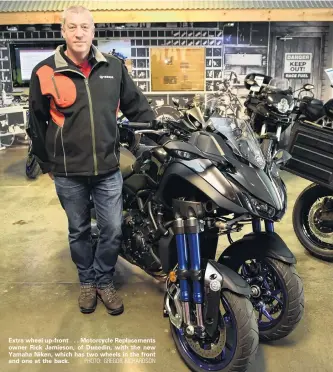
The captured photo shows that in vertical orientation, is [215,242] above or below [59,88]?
below

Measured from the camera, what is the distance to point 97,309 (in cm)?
265

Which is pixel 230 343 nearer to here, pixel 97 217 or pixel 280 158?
pixel 280 158

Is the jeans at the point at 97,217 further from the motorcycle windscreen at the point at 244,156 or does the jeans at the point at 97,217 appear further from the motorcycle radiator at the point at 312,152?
the motorcycle radiator at the point at 312,152

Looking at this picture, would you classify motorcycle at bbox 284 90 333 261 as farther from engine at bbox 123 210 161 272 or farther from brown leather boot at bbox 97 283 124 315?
brown leather boot at bbox 97 283 124 315

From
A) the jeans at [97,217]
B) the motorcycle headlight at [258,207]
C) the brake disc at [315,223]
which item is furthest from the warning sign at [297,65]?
the motorcycle headlight at [258,207]

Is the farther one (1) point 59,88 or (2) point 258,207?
(1) point 59,88

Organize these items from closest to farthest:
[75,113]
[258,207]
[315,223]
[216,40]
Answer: [258,207] < [75,113] < [315,223] < [216,40]

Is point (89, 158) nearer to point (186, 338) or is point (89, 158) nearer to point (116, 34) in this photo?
point (186, 338)

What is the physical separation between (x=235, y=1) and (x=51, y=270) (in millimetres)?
5558

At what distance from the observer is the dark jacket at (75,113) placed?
7.28 feet

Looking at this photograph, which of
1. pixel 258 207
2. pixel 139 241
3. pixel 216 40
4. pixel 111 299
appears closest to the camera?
pixel 258 207

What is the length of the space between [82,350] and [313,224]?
194 cm

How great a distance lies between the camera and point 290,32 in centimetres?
778

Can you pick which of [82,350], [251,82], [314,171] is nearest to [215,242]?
[82,350]
